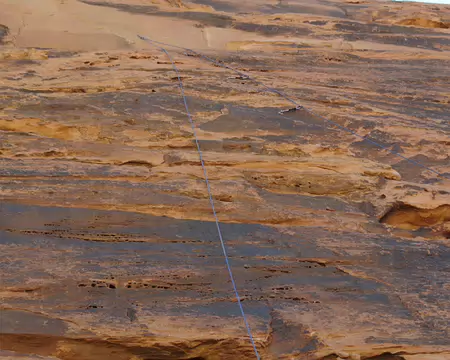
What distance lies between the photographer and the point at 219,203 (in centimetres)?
738

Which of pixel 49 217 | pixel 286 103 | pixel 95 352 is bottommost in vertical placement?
pixel 95 352

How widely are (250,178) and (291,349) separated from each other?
9.02ft

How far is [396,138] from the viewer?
31.3ft

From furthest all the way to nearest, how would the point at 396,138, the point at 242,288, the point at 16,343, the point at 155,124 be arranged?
the point at 396,138 < the point at 155,124 < the point at 242,288 < the point at 16,343

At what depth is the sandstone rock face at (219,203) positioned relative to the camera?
583 centimetres

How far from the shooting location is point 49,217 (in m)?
6.77

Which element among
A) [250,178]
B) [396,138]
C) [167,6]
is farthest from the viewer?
[167,6]

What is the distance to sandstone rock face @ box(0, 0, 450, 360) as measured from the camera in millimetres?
5828

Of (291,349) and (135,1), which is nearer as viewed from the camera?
(291,349)

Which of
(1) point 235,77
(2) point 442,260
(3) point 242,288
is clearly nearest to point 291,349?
(3) point 242,288

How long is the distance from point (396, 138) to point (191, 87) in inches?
132

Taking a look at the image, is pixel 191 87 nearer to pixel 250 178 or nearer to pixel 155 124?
pixel 155 124

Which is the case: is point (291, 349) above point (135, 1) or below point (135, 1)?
below

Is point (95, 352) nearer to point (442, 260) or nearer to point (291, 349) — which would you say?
point (291, 349)
